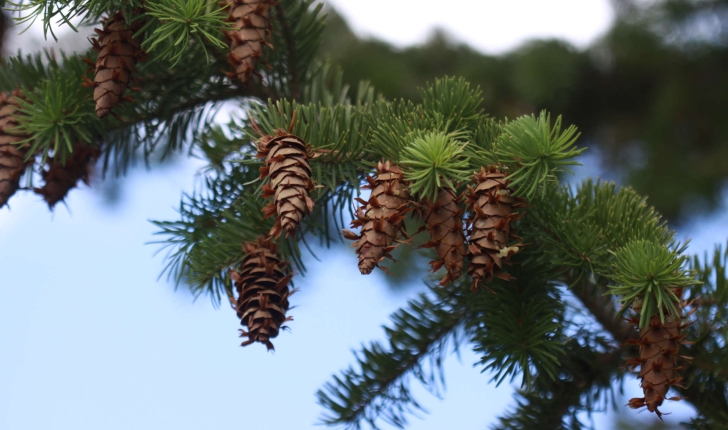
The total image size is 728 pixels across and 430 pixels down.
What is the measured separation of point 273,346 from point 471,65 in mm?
1261

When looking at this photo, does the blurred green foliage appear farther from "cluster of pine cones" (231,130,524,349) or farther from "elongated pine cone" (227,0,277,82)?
"cluster of pine cones" (231,130,524,349)

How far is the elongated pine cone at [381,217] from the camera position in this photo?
46 cm

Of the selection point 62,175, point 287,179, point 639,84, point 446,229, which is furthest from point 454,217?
point 639,84

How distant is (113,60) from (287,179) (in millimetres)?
201

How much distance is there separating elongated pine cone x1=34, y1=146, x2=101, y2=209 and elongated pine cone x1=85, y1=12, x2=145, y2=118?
11 centimetres

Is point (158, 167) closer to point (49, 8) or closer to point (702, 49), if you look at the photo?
point (49, 8)

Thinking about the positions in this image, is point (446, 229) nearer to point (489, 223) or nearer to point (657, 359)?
point (489, 223)

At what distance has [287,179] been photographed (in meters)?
0.48

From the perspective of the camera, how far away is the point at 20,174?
0.61 meters

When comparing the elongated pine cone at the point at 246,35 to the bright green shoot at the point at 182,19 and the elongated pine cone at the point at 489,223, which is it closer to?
the bright green shoot at the point at 182,19

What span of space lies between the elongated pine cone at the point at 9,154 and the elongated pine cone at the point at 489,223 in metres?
0.41

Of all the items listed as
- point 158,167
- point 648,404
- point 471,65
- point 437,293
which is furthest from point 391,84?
point 648,404

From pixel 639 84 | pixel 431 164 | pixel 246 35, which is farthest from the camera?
pixel 639 84

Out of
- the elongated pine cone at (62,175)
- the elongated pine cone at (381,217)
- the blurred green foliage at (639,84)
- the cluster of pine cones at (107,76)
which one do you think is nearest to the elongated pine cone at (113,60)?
the cluster of pine cones at (107,76)
